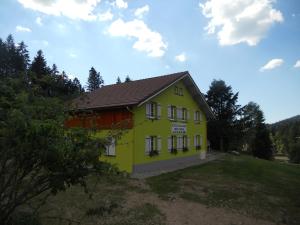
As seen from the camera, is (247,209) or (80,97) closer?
(80,97)

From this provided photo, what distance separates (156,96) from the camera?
72.0ft

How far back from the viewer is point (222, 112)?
43188 millimetres

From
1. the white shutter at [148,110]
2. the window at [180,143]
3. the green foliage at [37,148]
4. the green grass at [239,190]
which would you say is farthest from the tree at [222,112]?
the green foliage at [37,148]

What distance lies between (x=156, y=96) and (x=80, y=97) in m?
16.7

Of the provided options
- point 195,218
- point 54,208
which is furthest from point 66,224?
point 195,218

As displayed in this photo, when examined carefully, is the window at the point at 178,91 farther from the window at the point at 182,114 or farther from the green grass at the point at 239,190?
the green grass at the point at 239,190

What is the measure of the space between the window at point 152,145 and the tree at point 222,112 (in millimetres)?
20861

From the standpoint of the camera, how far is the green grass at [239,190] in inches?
454

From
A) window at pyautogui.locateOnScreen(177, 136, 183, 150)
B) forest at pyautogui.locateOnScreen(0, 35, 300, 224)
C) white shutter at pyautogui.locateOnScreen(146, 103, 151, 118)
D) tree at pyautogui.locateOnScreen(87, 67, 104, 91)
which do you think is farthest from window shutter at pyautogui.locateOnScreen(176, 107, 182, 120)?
tree at pyautogui.locateOnScreen(87, 67, 104, 91)

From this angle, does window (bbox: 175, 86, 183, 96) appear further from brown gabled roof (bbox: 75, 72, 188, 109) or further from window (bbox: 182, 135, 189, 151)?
window (bbox: 182, 135, 189, 151)

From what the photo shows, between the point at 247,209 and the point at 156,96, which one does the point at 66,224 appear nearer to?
the point at 247,209

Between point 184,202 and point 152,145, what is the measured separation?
9651 millimetres

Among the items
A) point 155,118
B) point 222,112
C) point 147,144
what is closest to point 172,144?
point 155,118

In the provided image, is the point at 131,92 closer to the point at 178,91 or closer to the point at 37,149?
the point at 178,91
